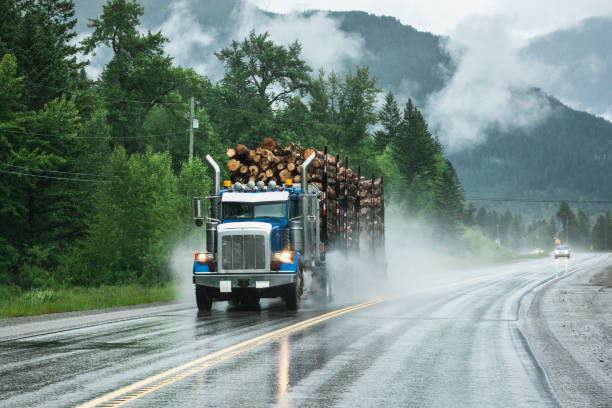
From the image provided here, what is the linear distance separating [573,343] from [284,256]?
7.91 m

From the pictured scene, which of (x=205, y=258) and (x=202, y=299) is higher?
(x=205, y=258)

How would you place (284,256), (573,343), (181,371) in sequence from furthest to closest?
1. (284,256)
2. (573,343)
3. (181,371)

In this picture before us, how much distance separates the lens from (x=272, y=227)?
18.9 meters

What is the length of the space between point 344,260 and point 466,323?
8908mm

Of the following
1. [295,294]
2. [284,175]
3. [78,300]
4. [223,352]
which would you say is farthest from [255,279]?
[223,352]

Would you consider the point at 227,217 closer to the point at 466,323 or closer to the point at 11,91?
the point at 466,323

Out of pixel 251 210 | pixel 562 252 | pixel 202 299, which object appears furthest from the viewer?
pixel 562 252

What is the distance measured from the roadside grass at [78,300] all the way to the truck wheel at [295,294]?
561 cm

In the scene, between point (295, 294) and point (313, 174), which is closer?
point (295, 294)

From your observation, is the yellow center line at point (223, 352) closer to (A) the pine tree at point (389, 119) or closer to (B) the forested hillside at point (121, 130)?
(B) the forested hillside at point (121, 130)

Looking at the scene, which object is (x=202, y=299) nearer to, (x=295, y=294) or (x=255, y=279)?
(x=255, y=279)

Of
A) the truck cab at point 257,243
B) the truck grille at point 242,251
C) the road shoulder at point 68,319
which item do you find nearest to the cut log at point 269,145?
the truck cab at point 257,243

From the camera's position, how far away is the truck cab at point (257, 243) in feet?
60.1

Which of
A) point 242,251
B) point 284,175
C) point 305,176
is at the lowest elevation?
point 242,251
